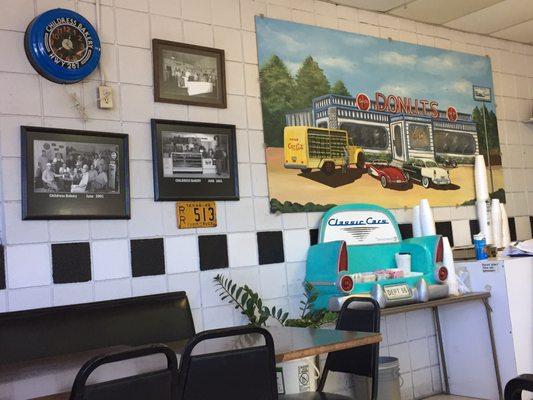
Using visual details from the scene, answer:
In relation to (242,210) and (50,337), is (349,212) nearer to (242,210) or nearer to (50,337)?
(242,210)

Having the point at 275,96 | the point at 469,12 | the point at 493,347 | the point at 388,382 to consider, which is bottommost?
the point at 388,382

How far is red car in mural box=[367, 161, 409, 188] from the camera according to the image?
4566 mm

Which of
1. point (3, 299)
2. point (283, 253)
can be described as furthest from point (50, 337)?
point (283, 253)

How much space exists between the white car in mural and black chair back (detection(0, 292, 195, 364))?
223 cm

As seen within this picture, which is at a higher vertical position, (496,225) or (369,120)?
(369,120)

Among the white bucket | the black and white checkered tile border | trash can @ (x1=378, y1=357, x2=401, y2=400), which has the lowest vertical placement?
trash can @ (x1=378, y1=357, x2=401, y2=400)

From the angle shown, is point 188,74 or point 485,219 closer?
point 188,74

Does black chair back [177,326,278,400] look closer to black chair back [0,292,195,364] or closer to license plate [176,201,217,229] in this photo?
black chair back [0,292,195,364]

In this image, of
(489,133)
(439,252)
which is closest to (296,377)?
(439,252)

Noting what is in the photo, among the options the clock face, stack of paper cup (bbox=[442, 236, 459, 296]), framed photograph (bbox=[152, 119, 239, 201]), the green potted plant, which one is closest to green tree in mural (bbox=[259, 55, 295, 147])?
framed photograph (bbox=[152, 119, 239, 201])

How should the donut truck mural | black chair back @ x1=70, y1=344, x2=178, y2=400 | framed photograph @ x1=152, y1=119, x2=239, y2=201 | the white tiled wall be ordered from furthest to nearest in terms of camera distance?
the donut truck mural
framed photograph @ x1=152, y1=119, x2=239, y2=201
the white tiled wall
black chair back @ x1=70, y1=344, x2=178, y2=400

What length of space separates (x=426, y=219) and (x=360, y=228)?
22.9 inches

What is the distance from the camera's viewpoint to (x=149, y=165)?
3.51 m

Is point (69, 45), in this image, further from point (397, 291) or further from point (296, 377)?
point (397, 291)
